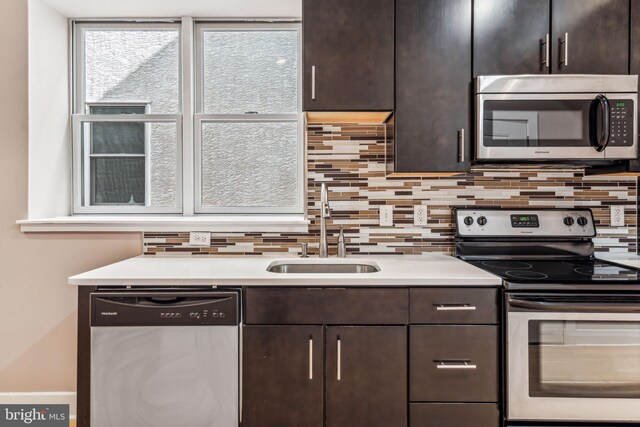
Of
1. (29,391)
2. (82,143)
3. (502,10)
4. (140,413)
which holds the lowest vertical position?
(29,391)

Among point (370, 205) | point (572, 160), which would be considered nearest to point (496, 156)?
point (572, 160)

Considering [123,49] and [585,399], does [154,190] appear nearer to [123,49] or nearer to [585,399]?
[123,49]

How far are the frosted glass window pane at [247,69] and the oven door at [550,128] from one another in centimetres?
118

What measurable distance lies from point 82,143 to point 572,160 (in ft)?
8.75

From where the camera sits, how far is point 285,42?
2508 millimetres

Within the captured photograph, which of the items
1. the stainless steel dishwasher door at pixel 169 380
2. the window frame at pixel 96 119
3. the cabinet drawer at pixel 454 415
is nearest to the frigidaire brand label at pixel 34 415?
the stainless steel dishwasher door at pixel 169 380

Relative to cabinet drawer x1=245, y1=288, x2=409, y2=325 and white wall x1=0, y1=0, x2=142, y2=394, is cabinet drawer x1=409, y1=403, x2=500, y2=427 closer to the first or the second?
cabinet drawer x1=245, y1=288, x2=409, y2=325

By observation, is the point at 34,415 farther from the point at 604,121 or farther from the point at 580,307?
the point at 604,121

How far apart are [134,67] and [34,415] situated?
6.69 ft

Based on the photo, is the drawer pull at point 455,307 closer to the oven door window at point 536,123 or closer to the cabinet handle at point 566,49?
the oven door window at point 536,123

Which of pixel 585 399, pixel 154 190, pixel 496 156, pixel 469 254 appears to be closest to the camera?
pixel 585 399

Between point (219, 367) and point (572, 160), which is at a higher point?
point (572, 160)

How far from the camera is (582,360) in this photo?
1.60m

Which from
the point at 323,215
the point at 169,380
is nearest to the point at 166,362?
the point at 169,380
